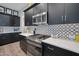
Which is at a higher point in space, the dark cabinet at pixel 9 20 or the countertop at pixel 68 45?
the dark cabinet at pixel 9 20

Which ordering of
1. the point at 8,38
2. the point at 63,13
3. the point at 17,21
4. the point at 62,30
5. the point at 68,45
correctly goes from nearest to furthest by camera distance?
1. the point at 68,45
2. the point at 63,13
3. the point at 62,30
4. the point at 8,38
5. the point at 17,21

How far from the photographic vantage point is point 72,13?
1562mm

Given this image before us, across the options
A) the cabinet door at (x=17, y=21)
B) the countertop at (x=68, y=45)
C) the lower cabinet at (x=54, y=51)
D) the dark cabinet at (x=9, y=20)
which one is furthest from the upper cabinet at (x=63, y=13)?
the cabinet door at (x=17, y=21)

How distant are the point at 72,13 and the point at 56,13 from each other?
46cm

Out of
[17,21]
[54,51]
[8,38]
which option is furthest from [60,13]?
[17,21]

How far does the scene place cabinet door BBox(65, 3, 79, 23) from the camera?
1.48 meters

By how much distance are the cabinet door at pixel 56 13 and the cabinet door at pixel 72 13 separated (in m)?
0.12

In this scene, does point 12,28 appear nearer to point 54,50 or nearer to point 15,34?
point 15,34

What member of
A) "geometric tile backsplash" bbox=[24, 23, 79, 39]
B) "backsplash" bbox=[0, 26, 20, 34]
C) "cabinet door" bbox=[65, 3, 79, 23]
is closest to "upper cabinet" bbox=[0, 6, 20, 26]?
"backsplash" bbox=[0, 26, 20, 34]

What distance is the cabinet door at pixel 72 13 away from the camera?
1483 mm

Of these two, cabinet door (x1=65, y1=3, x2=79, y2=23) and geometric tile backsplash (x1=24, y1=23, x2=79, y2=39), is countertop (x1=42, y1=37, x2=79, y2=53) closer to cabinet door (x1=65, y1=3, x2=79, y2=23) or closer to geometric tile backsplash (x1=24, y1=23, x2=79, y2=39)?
geometric tile backsplash (x1=24, y1=23, x2=79, y2=39)

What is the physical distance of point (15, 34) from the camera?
4949 mm

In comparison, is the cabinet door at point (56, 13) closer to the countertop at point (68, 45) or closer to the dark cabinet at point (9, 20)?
the countertop at point (68, 45)

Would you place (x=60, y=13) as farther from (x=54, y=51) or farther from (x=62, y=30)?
(x=54, y=51)
